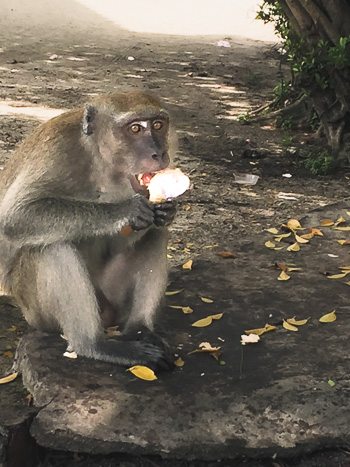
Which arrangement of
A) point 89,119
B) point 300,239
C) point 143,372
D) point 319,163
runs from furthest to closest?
point 319,163
point 300,239
point 89,119
point 143,372

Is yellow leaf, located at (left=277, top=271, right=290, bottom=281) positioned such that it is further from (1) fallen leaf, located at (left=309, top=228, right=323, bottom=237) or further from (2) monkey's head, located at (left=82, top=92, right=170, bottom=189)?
(2) monkey's head, located at (left=82, top=92, right=170, bottom=189)

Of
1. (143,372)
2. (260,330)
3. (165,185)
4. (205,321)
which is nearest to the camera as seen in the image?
(143,372)

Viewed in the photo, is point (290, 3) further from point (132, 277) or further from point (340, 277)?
point (132, 277)

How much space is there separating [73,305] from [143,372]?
0.43 metres

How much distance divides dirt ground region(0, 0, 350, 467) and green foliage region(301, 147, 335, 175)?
10cm

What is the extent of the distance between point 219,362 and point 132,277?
2.08ft

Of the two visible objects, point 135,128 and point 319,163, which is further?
point 319,163

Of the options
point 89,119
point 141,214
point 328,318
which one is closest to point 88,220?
point 141,214

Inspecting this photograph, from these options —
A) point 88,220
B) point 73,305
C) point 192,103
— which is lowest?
point 192,103

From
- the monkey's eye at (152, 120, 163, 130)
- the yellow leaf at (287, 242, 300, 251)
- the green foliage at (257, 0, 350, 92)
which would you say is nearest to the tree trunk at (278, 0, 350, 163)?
the green foliage at (257, 0, 350, 92)

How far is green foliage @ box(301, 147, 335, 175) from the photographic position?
7.81m

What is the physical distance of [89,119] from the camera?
371cm

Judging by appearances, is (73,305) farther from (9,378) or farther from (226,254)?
(226,254)

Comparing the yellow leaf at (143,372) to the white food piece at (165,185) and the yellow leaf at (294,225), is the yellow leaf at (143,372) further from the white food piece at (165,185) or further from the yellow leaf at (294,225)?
the yellow leaf at (294,225)
